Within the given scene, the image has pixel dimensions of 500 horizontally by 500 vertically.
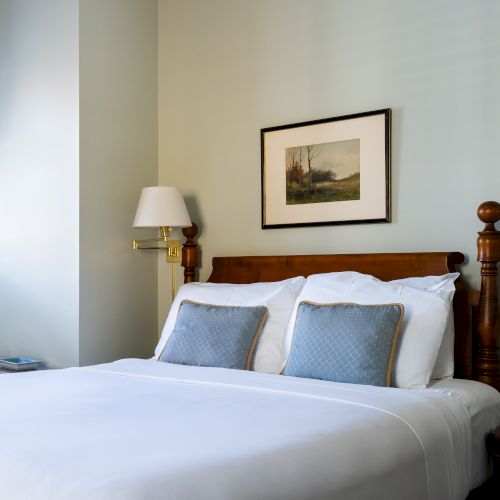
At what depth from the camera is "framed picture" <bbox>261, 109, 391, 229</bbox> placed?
10.6ft

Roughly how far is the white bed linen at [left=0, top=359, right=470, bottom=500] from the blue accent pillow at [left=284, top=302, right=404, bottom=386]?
0.31ft

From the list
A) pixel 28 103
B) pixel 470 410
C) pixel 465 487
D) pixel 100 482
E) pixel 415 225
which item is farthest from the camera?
A: pixel 28 103

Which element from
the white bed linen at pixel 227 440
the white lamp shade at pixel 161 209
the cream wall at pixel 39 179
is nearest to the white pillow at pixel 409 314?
the white bed linen at pixel 227 440

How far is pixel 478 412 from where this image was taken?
2418mm

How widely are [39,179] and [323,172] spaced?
5.31 ft

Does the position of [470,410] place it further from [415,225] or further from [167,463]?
[167,463]

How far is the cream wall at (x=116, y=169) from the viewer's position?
371 cm

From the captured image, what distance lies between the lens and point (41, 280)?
3836mm

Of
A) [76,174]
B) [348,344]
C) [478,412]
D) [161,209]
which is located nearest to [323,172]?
[161,209]

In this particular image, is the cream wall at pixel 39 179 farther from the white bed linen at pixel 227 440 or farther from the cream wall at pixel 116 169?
the white bed linen at pixel 227 440

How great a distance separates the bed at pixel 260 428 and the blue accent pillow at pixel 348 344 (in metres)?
0.07

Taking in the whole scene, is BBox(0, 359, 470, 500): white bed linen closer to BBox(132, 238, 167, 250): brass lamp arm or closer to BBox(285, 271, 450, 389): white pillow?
BBox(285, 271, 450, 389): white pillow

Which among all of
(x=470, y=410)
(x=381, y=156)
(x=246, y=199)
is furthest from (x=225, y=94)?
(x=470, y=410)

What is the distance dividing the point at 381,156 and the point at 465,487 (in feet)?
5.16
